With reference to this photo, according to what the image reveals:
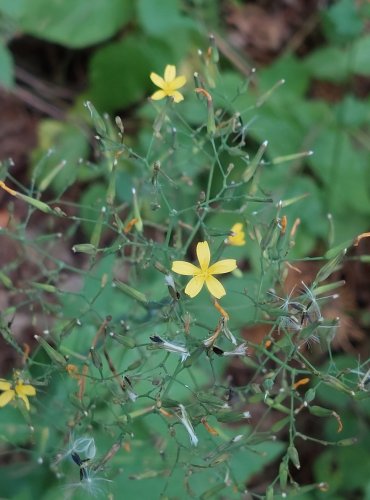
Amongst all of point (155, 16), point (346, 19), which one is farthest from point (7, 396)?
point (346, 19)

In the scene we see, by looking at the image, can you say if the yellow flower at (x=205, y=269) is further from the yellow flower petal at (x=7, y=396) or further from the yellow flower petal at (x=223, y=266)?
the yellow flower petal at (x=7, y=396)

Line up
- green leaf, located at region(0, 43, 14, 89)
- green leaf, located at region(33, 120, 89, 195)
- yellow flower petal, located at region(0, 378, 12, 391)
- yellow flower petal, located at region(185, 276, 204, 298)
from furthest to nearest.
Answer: green leaf, located at region(33, 120, 89, 195) < green leaf, located at region(0, 43, 14, 89) < yellow flower petal, located at region(0, 378, 12, 391) < yellow flower petal, located at region(185, 276, 204, 298)

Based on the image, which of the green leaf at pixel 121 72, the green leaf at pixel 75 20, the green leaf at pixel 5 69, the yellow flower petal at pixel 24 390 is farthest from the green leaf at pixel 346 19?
the yellow flower petal at pixel 24 390

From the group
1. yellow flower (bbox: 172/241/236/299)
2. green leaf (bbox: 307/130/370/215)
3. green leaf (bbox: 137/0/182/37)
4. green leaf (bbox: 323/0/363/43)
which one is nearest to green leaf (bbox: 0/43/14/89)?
green leaf (bbox: 137/0/182/37)

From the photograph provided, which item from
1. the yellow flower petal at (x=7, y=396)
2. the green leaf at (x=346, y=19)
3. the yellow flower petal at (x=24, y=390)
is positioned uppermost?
the green leaf at (x=346, y=19)

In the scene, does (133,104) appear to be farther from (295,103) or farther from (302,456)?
(302,456)

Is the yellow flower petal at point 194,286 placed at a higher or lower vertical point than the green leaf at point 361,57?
higher

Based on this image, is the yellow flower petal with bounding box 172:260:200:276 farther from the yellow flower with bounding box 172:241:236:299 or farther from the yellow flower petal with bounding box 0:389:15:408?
the yellow flower petal with bounding box 0:389:15:408
